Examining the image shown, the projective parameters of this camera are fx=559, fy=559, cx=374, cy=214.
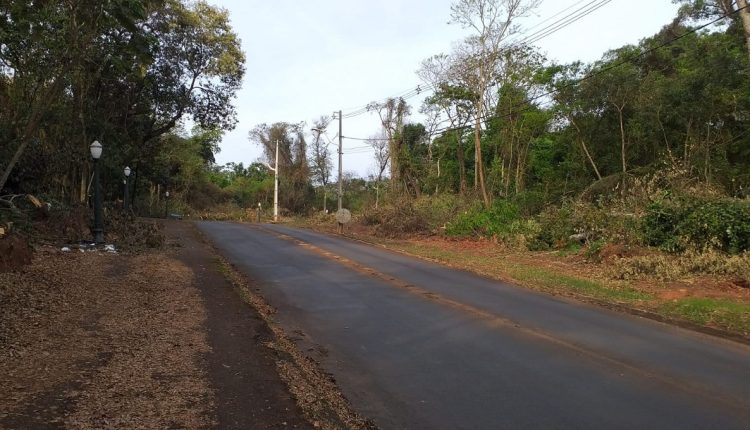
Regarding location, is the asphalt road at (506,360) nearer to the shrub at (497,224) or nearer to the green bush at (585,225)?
A: the green bush at (585,225)

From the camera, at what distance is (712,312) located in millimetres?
10312

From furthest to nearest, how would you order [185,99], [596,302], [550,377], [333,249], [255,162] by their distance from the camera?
[255,162], [185,99], [333,249], [596,302], [550,377]

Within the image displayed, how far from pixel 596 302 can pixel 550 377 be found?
5.74 metres

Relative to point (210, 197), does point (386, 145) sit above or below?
above

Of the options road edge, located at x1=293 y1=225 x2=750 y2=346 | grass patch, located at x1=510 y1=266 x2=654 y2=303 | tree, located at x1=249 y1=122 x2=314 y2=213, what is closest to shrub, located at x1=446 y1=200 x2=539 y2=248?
grass patch, located at x1=510 y1=266 x2=654 y2=303

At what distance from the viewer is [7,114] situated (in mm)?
19766

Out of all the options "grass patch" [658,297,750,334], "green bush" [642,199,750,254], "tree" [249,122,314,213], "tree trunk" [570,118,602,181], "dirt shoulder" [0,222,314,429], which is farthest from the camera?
"tree" [249,122,314,213]

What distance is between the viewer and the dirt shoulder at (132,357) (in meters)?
4.70

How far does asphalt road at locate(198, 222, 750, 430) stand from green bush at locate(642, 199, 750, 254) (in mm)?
6172

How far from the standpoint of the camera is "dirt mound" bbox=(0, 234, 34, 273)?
1094cm

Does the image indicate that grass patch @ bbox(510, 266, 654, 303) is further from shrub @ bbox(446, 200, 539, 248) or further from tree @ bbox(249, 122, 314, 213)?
tree @ bbox(249, 122, 314, 213)

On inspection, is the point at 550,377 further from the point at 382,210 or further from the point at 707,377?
the point at 382,210

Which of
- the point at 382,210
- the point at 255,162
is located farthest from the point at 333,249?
the point at 255,162

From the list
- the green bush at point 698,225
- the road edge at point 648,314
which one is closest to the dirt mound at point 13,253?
the road edge at point 648,314
